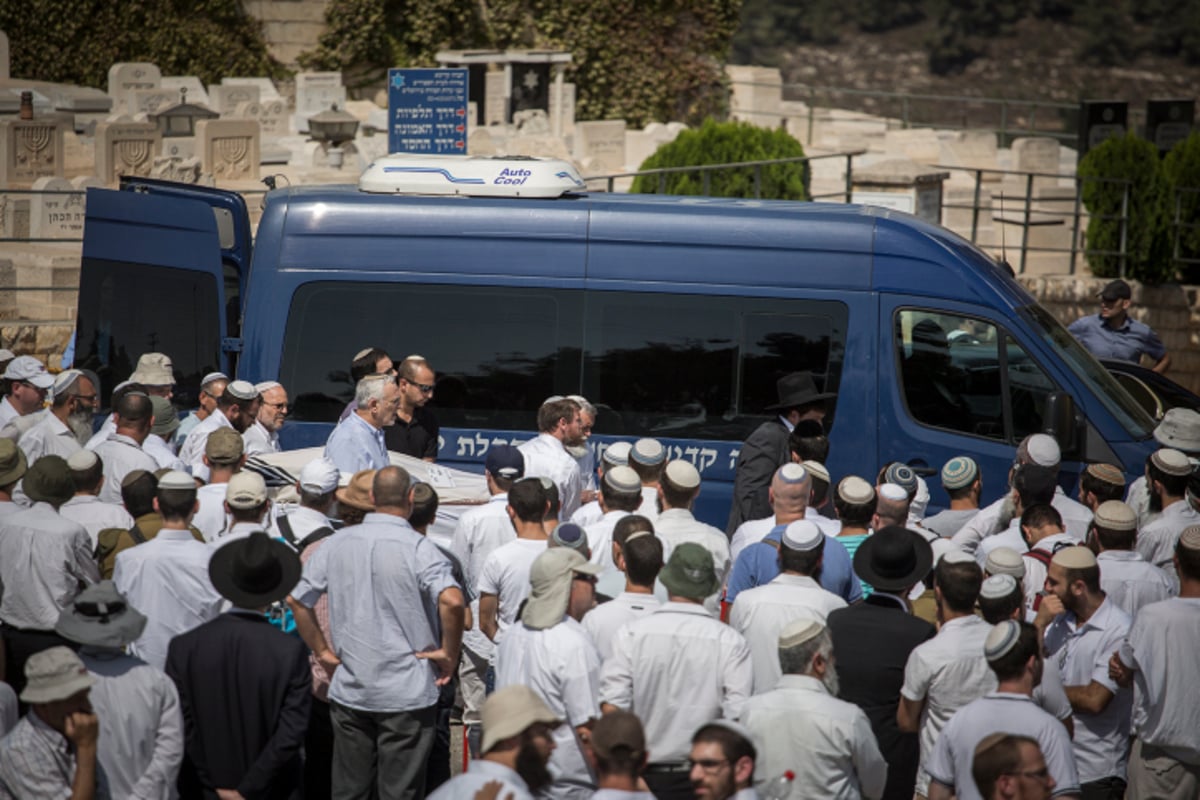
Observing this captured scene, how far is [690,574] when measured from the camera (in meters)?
5.62

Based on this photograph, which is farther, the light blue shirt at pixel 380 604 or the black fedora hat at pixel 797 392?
the black fedora hat at pixel 797 392

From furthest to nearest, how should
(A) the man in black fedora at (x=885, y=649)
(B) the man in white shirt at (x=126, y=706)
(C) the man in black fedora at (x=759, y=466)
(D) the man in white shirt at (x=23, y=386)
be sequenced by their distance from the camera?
(D) the man in white shirt at (x=23, y=386)
(C) the man in black fedora at (x=759, y=466)
(A) the man in black fedora at (x=885, y=649)
(B) the man in white shirt at (x=126, y=706)

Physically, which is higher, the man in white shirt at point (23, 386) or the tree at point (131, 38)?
the tree at point (131, 38)

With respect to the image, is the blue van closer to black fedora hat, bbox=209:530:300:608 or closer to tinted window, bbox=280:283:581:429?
tinted window, bbox=280:283:581:429

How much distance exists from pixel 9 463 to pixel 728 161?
15119 mm

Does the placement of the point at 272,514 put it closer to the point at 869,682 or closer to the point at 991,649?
the point at 869,682

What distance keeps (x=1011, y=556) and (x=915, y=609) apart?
24.2 inches

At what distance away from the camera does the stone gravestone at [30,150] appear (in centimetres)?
1984

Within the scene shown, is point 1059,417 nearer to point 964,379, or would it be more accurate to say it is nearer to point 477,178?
point 964,379

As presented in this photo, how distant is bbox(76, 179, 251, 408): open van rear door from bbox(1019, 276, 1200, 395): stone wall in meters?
11.4

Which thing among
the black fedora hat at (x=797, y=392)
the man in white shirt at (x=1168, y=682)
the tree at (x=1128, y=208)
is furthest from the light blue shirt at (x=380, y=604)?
the tree at (x=1128, y=208)

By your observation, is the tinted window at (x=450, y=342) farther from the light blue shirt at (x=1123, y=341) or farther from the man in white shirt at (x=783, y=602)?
the light blue shirt at (x=1123, y=341)

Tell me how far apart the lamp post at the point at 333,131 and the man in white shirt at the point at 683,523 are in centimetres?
1595

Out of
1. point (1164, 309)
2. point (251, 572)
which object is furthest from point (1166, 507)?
point (1164, 309)
